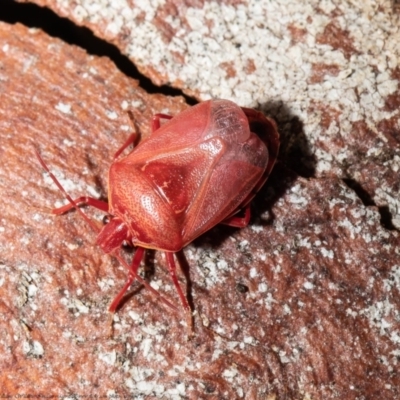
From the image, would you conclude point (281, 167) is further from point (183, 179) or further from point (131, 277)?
point (131, 277)

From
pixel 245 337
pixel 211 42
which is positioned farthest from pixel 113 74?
pixel 245 337

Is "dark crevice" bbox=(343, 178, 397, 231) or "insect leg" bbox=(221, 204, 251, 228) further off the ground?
"dark crevice" bbox=(343, 178, 397, 231)

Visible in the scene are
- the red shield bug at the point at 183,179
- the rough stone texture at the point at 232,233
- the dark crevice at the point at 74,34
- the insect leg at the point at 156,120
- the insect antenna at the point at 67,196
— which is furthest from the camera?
the dark crevice at the point at 74,34

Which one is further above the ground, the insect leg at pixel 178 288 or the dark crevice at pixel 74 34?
the dark crevice at pixel 74 34

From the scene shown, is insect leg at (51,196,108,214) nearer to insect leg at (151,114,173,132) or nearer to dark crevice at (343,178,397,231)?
insect leg at (151,114,173,132)

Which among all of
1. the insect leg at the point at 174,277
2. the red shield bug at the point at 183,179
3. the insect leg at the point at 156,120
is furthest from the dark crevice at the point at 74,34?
the insect leg at the point at 174,277

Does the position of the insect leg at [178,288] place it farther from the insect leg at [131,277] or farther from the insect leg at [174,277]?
the insect leg at [131,277]

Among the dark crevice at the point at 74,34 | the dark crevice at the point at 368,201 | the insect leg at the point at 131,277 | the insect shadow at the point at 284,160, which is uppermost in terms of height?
the dark crevice at the point at 368,201

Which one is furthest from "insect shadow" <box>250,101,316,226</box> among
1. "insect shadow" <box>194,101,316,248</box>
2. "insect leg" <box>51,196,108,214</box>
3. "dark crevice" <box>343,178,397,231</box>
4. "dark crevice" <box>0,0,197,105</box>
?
"insect leg" <box>51,196,108,214</box>
